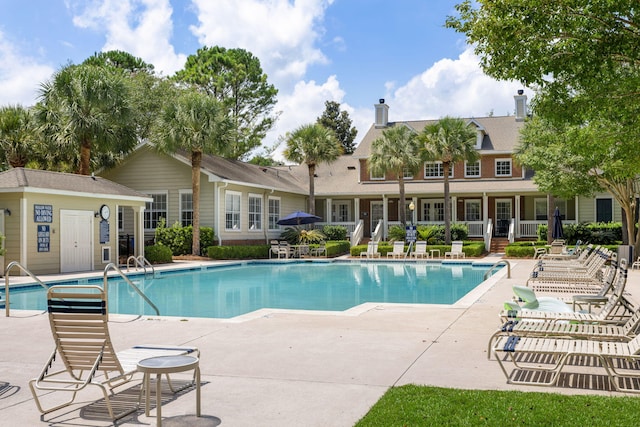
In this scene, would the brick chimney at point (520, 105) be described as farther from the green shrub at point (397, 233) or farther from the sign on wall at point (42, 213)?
the sign on wall at point (42, 213)

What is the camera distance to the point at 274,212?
34.0 meters

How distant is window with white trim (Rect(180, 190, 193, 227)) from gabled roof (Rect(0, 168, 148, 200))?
15.2 feet

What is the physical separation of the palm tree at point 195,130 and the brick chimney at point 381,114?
14.2 meters

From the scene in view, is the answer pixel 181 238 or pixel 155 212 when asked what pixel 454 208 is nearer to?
pixel 181 238

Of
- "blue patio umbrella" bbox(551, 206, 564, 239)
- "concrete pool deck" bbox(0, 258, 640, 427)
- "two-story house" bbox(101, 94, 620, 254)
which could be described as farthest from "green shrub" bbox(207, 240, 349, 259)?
"concrete pool deck" bbox(0, 258, 640, 427)

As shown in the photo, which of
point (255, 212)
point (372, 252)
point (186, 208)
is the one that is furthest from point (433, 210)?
point (186, 208)

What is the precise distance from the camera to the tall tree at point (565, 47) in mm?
7935

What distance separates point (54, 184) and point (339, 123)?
50676 millimetres

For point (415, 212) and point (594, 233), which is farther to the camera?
point (415, 212)

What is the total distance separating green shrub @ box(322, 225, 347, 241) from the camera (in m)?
34.0

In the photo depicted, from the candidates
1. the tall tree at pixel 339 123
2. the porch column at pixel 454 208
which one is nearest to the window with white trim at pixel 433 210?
the porch column at pixel 454 208

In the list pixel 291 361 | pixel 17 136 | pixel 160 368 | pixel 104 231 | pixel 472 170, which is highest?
pixel 17 136

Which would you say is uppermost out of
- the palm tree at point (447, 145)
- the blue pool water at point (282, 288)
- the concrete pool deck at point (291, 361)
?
the palm tree at point (447, 145)

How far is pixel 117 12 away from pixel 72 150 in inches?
385
